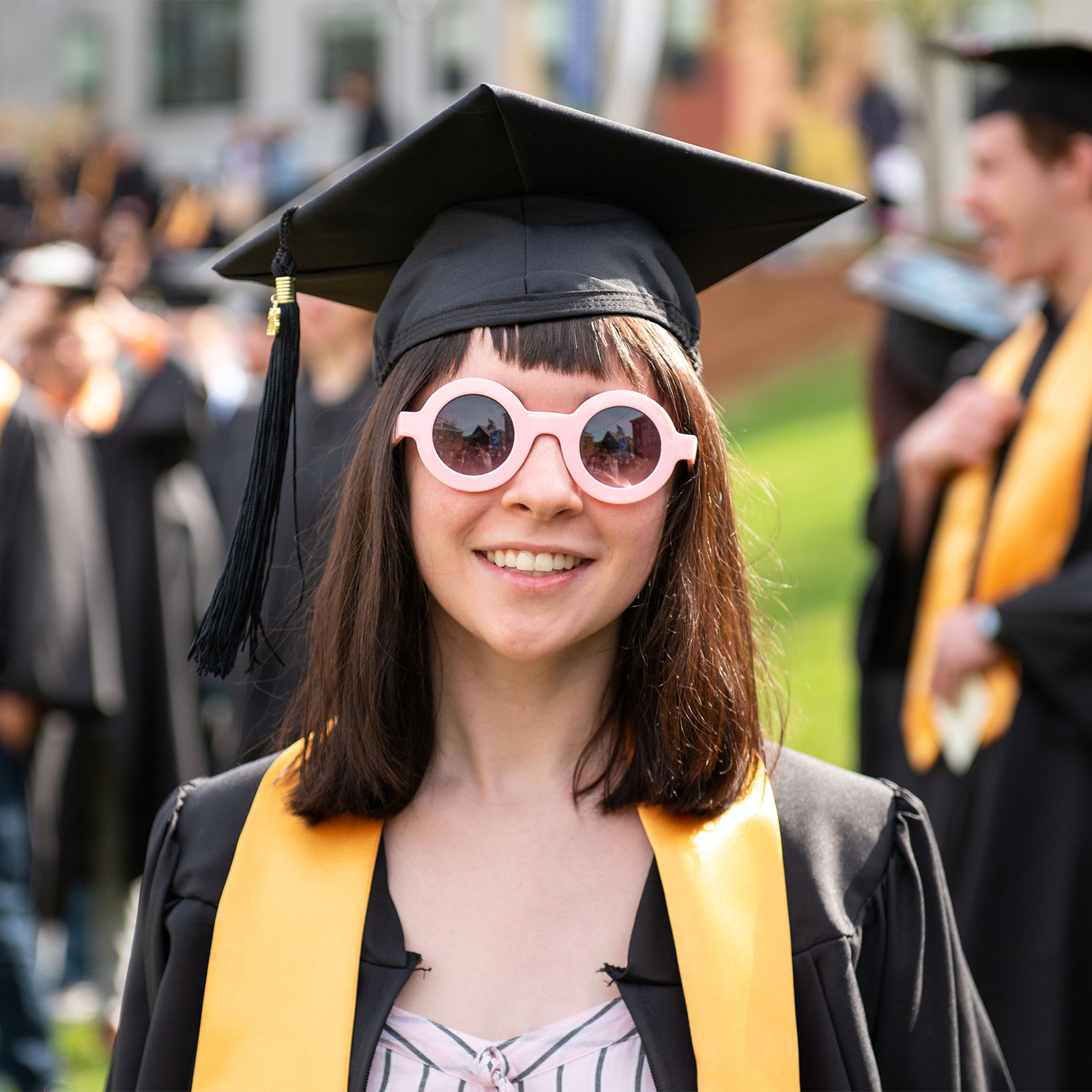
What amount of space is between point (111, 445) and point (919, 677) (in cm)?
319

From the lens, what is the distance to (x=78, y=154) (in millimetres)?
20953

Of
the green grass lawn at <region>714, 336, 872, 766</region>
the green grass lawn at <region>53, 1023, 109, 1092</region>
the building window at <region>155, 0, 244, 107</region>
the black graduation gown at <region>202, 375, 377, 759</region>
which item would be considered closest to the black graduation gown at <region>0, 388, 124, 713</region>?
the black graduation gown at <region>202, 375, 377, 759</region>

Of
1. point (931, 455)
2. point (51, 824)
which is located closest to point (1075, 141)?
point (931, 455)

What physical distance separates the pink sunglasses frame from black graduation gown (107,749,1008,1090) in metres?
0.47

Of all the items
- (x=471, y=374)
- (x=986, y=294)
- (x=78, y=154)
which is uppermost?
(x=78, y=154)

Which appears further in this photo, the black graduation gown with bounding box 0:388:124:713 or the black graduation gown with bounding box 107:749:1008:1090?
the black graduation gown with bounding box 0:388:124:713

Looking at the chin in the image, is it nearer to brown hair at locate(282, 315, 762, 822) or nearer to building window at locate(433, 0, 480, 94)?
brown hair at locate(282, 315, 762, 822)

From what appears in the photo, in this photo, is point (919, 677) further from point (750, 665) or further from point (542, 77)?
point (542, 77)

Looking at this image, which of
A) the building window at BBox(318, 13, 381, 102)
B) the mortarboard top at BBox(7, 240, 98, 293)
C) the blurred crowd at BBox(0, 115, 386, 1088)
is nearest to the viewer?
the blurred crowd at BBox(0, 115, 386, 1088)

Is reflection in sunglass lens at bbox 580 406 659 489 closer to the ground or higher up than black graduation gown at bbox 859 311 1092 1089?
higher up

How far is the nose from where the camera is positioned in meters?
1.65

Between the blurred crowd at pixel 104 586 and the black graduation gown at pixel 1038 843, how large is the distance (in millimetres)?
1618

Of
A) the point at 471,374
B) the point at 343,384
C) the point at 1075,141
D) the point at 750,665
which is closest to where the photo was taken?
the point at 471,374

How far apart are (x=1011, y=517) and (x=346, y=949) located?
2.31 metres
